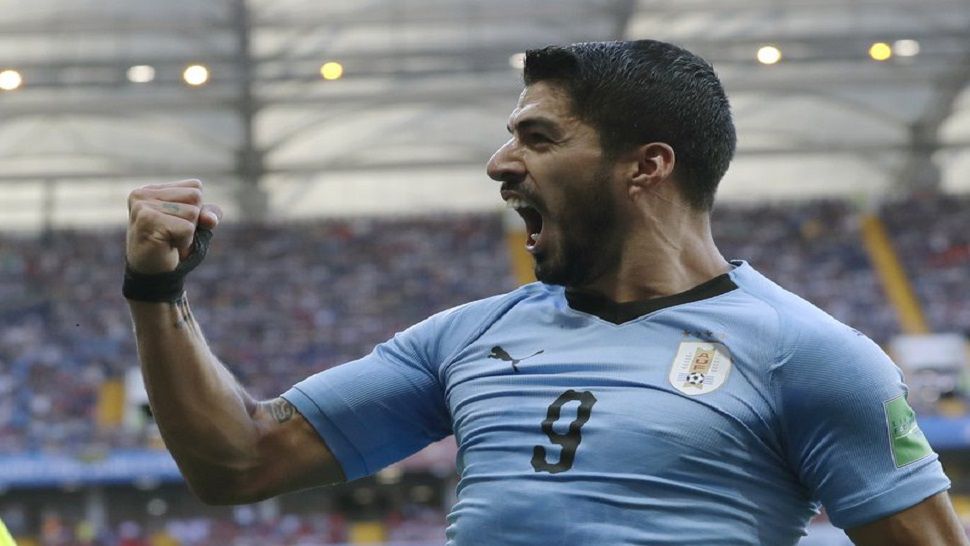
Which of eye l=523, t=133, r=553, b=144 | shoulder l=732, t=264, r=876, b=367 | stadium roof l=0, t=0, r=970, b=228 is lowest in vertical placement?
stadium roof l=0, t=0, r=970, b=228

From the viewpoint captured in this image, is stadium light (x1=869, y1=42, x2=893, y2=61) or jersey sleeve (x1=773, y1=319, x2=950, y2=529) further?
stadium light (x1=869, y1=42, x2=893, y2=61)

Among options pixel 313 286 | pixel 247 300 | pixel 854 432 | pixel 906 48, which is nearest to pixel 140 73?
pixel 247 300

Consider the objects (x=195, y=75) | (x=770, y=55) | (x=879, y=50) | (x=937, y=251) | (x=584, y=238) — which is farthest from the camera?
(x=937, y=251)

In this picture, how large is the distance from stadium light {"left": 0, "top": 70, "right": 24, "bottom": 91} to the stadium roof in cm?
21

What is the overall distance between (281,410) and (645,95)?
68cm

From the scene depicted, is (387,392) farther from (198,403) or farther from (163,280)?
(163,280)

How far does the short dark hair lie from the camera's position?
2.14 metres

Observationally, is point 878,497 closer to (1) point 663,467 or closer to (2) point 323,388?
(1) point 663,467

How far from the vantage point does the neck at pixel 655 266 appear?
2.17 m

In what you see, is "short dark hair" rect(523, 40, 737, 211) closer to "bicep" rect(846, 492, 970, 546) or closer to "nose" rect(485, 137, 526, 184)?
"nose" rect(485, 137, 526, 184)

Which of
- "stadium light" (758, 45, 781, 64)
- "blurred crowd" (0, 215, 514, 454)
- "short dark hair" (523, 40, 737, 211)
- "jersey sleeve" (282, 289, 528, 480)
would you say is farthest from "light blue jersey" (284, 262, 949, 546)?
"blurred crowd" (0, 215, 514, 454)

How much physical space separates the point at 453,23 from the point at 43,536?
10.8m

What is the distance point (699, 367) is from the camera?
2014 mm

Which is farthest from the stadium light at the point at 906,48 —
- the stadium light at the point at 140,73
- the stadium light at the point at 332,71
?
the stadium light at the point at 140,73
